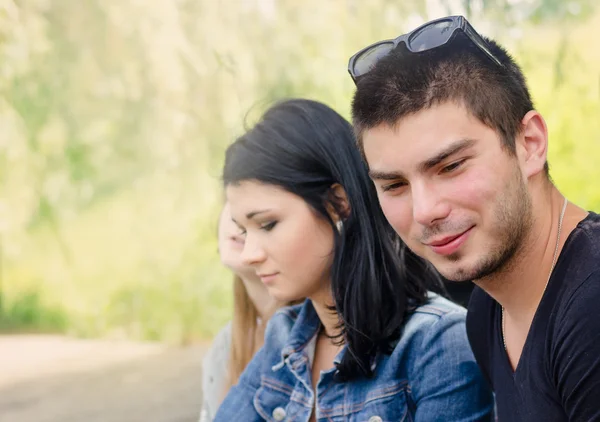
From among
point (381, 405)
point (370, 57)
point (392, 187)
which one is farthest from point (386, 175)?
point (381, 405)

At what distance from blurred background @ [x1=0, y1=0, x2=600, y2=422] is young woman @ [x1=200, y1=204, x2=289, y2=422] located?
6.48ft

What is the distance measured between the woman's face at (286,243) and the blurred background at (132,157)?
2.25 meters

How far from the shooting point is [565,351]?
1.25m

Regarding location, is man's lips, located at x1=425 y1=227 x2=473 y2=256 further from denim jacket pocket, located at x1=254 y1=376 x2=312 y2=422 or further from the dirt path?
the dirt path

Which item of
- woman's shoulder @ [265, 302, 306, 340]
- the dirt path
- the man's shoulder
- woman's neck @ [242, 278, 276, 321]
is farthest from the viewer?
the dirt path

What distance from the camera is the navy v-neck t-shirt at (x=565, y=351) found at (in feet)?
3.99

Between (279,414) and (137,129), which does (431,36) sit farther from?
(137,129)

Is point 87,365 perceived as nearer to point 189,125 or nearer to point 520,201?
point 189,125

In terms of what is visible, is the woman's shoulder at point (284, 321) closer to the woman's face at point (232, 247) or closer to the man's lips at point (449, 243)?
the woman's face at point (232, 247)

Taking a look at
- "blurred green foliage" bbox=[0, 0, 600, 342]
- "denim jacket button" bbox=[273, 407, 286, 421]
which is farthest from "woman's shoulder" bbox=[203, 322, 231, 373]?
"blurred green foliage" bbox=[0, 0, 600, 342]

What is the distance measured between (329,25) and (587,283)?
4.56 metres

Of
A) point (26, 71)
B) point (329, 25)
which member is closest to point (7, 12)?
point (26, 71)

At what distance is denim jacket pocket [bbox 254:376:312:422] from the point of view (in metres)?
2.02

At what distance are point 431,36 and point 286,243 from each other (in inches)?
29.0
